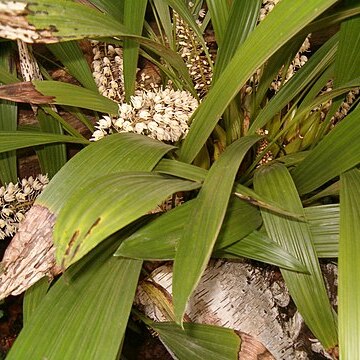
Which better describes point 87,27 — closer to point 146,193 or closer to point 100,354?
point 146,193

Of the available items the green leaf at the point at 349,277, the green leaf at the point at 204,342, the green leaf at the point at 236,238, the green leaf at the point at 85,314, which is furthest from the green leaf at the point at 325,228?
the green leaf at the point at 85,314

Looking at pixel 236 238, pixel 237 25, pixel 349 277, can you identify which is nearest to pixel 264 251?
pixel 236 238

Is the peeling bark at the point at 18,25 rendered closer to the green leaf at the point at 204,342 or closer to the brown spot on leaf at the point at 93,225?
the brown spot on leaf at the point at 93,225

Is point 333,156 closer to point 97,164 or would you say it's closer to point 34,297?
point 97,164

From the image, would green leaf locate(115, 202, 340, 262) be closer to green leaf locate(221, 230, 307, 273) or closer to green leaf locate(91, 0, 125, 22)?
green leaf locate(221, 230, 307, 273)

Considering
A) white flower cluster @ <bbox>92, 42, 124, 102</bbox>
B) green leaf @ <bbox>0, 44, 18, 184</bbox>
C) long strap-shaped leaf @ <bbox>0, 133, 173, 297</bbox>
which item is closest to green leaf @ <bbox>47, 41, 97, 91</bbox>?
white flower cluster @ <bbox>92, 42, 124, 102</bbox>

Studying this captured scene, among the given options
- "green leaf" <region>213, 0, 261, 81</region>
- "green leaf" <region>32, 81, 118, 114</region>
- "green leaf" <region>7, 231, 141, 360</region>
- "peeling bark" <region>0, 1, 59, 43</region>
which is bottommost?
"green leaf" <region>7, 231, 141, 360</region>

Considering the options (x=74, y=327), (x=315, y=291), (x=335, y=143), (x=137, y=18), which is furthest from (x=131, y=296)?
(x=137, y=18)
